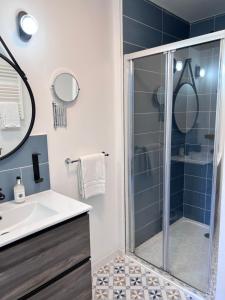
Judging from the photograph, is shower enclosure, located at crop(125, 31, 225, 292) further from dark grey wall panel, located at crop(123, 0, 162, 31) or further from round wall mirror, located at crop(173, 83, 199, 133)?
dark grey wall panel, located at crop(123, 0, 162, 31)

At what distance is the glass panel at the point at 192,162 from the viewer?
1.93 m

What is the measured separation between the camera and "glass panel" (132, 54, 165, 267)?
2.03m

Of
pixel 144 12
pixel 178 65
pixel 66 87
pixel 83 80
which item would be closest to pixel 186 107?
pixel 178 65

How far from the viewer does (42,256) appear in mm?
1093

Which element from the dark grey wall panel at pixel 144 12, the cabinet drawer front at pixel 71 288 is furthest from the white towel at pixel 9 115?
the dark grey wall panel at pixel 144 12

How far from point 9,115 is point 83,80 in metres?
0.63

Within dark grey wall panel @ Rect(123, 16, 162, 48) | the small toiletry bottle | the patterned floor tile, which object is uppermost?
dark grey wall panel @ Rect(123, 16, 162, 48)

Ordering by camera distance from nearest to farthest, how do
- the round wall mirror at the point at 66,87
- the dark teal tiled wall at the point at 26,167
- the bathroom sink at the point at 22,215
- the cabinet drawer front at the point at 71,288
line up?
the cabinet drawer front at the point at 71,288 → the bathroom sink at the point at 22,215 → the dark teal tiled wall at the point at 26,167 → the round wall mirror at the point at 66,87

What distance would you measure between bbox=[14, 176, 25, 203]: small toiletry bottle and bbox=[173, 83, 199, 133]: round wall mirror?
1.47 m

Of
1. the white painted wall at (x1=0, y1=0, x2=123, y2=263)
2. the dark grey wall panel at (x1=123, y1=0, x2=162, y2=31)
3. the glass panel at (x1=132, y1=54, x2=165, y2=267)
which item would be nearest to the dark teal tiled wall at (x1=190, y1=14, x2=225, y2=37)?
the dark grey wall panel at (x1=123, y1=0, x2=162, y2=31)

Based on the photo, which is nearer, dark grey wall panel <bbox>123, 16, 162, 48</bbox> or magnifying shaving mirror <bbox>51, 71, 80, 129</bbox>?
magnifying shaving mirror <bbox>51, 71, 80, 129</bbox>

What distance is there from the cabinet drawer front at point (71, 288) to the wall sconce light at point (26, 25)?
1373 mm

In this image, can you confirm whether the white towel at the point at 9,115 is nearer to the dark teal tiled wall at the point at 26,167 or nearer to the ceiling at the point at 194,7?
the dark teal tiled wall at the point at 26,167

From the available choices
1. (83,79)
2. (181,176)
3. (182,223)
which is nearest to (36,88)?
(83,79)
